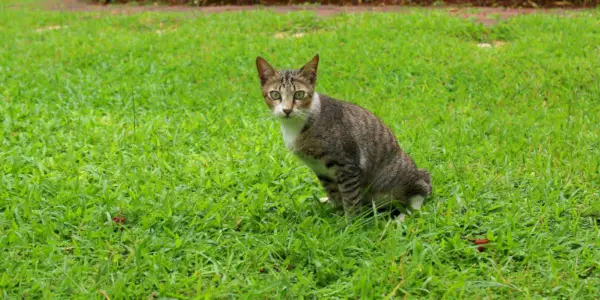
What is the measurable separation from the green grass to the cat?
23 centimetres

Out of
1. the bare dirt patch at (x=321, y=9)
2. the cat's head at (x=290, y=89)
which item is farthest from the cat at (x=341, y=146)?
the bare dirt patch at (x=321, y=9)

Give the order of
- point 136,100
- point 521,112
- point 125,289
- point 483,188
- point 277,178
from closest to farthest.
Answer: point 125,289 < point 483,188 < point 277,178 < point 521,112 < point 136,100

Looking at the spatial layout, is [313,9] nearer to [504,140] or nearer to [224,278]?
[504,140]

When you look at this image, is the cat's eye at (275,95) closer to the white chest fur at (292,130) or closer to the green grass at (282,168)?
the white chest fur at (292,130)

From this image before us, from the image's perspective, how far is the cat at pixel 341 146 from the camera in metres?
4.16

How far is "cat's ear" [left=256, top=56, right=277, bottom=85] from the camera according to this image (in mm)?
4212

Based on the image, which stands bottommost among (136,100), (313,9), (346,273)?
(346,273)

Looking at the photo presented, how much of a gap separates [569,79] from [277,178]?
13.6 ft

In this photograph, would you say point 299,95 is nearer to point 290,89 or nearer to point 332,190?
point 290,89

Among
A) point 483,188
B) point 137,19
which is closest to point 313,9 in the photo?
point 137,19

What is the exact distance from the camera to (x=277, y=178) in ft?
16.8

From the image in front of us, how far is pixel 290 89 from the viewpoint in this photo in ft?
13.4

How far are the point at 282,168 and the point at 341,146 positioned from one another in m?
1.13

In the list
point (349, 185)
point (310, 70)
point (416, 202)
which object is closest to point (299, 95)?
point (310, 70)
